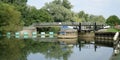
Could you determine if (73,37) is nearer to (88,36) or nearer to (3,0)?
(88,36)

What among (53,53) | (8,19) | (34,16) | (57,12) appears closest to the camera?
(53,53)

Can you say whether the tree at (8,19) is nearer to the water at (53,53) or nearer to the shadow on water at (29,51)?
the shadow on water at (29,51)

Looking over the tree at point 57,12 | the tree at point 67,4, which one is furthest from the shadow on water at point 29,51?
the tree at point 67,4

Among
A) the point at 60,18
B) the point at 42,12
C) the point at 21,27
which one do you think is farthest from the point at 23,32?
the point at 60,18

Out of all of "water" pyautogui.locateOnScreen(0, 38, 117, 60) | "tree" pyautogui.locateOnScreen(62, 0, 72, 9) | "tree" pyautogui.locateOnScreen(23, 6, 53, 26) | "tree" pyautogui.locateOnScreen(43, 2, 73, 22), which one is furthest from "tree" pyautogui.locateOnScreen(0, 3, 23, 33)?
"tree" pyautogui.locateOnScreen(62, 0, 72, 9)

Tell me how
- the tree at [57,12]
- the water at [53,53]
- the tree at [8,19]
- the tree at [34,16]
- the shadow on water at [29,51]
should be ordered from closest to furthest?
the water at [53,53], the shadow on water at [29,51], the tree at [8,19], the tree at [34,16], the tree at [57,12]

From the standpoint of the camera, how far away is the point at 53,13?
118312mm

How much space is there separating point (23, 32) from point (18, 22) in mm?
4498

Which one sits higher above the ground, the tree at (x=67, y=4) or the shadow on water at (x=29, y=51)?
the tree at (x=67, y=4)

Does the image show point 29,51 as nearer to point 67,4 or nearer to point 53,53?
point 53,53

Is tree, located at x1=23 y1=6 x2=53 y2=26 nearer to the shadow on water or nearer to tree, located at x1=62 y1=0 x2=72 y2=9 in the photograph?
tree, located at x1=62 y1=0 x2=72 y2=9

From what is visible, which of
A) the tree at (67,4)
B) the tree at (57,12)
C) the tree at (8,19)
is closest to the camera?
the tree at (8,19)

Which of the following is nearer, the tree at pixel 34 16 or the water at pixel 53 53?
the water at pixel 53 53

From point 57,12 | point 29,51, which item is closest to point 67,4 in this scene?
point 57,12
